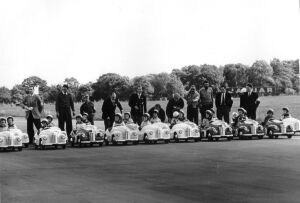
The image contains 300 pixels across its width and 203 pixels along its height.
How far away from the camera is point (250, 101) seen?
930 inches

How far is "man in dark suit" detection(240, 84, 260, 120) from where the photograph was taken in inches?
926

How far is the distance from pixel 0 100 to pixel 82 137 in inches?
312

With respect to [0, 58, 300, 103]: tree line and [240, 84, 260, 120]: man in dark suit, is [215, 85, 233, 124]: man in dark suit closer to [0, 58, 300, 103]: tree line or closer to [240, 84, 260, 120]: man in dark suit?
[240, 84, 260, 120]: man in dark suit

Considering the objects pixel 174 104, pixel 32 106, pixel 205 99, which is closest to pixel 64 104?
pixel 32 106

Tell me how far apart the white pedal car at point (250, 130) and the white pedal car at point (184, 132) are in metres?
→ 1.80

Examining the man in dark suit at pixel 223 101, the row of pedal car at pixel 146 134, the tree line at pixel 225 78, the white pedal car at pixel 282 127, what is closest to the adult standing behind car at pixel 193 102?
the man in dark suit at pixel 223 101

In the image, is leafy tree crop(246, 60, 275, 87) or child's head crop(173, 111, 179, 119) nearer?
child's head crop(173, 111, 179, 119)

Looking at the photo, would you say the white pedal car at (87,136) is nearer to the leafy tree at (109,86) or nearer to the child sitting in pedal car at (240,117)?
the child sitting in pedal car at (240,117)

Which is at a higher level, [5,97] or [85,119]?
[5,97]

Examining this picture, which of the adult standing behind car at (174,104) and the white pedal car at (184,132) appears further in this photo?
the adult standing behind car at (174,104)

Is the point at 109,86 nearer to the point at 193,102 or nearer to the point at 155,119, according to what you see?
the point at 193,102

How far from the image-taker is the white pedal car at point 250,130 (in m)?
21.3

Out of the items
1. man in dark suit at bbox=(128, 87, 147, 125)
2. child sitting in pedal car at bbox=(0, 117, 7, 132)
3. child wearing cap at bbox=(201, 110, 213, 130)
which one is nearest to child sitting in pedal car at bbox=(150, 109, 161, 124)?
man in dark suit at bbox=(128, 87, 147, 125)

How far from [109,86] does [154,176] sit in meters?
64.5
